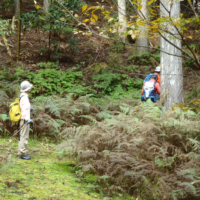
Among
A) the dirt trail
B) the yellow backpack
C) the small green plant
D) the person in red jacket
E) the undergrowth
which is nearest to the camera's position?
the dirt trail

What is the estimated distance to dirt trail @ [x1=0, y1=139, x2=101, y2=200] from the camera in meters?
3.60

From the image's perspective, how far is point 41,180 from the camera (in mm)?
4160

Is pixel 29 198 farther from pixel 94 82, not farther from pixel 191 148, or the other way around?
pixel 94 82

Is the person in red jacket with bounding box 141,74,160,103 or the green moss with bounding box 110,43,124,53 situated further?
the green moss with bounding box 110,43,124,53

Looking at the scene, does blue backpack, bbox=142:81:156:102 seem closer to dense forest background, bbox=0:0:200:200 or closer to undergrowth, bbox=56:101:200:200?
dense forest background, bbox=0:0:200:200

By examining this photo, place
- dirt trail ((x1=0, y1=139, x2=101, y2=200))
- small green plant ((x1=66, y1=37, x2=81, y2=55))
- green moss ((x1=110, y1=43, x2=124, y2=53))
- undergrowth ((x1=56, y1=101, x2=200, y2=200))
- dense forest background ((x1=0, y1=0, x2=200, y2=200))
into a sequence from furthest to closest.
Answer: green moss ((x1=110, y1=43, x2=124, y2=53)) < small green plant ((x1=66, y1=37, x2=81, y2=55)) < undergrowth ((x1=56, y1=101, x2=200, y2=200)) < dirt trail ((x1=0, y1=139, x2=101, y2=200)) < dense forest background ((x1=0, y1=0, x2=200, y2=200))

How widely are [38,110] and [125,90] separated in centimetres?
531

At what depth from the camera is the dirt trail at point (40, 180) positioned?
3602 mm

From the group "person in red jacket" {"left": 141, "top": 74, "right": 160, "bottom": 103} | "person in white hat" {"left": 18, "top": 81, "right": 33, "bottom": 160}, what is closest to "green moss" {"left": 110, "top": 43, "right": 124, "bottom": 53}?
"person in red jacket" {"left": 141, "top": 74, "right": 160, "bottom": 103}

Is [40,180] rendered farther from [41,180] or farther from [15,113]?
[15,113]

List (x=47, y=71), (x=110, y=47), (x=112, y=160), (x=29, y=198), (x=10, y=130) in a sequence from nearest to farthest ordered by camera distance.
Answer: (x=29, y=198) → (x=112, y=160) → (x=10, y=130) → (x=47, y=71) → (x=110, y=47)

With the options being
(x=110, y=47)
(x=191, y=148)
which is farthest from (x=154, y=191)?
(x=110, y=47)

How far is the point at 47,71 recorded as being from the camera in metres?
11.3

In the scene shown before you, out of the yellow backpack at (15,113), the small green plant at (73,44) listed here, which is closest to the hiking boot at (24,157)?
the yellow backpack at (15,113)
